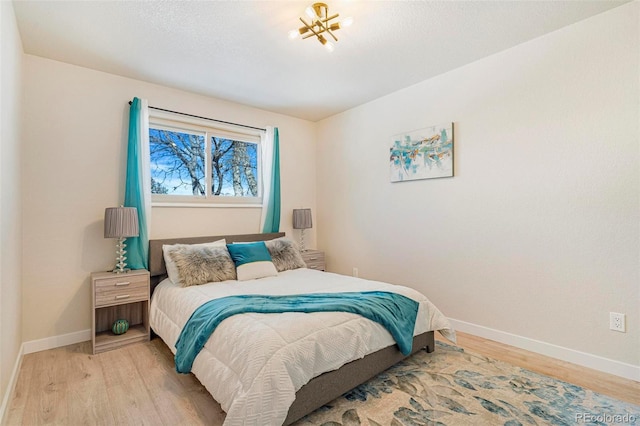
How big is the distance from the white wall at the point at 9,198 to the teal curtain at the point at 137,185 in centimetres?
80

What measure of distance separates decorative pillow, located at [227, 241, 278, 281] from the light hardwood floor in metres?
0.94

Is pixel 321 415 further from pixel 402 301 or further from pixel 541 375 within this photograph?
pixel 541 375

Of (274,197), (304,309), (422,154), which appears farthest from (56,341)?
(422,154)

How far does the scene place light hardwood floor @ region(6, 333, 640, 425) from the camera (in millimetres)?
1847

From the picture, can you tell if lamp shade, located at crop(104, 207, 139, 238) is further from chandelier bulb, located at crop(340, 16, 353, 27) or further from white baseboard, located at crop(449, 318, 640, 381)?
white baseboard, located at crop(449, 318, 640, 381)

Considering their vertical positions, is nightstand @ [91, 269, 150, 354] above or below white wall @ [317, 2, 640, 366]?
below

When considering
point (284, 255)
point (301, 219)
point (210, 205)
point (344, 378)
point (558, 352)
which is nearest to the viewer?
point (344, 378)

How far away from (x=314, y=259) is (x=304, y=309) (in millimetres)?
2242

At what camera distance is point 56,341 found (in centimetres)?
287

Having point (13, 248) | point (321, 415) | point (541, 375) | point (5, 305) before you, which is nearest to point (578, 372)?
point (541, 375)

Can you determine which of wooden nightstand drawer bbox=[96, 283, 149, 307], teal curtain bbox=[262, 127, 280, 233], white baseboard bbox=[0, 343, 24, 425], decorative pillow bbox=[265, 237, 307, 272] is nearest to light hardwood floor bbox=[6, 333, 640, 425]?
white baseboard bbox=[0, 343, 24, 425]

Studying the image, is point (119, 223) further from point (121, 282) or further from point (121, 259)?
point (121, 282)

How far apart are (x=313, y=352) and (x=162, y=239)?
2.33 meters

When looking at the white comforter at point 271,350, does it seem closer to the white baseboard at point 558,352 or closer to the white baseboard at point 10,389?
the white baseboard at point 558,352
